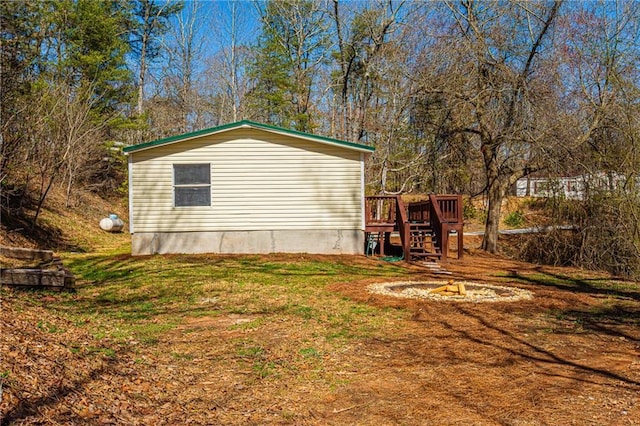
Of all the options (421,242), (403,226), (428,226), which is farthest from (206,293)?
(428,226)

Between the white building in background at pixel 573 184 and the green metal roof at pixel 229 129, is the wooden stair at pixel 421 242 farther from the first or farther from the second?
the white building in background at pixel 573 184

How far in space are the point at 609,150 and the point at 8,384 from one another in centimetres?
1392

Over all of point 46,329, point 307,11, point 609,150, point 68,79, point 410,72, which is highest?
point 307,11

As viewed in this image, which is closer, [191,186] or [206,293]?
[206,293]

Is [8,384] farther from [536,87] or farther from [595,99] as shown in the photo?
[595,99]

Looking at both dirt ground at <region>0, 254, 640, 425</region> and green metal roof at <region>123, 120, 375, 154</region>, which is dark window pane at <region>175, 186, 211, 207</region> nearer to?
green metal roof at <region>123, 120, 375, 154</region>

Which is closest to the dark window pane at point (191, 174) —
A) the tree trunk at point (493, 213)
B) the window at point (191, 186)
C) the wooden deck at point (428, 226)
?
the window at point (191, 186)

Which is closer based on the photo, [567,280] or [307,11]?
[567,280]

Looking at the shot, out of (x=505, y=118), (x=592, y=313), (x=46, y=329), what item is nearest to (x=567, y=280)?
(x=592, y=313)

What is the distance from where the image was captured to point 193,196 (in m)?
13.8

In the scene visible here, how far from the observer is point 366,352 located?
17.8ft

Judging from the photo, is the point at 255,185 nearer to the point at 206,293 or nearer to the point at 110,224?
the point at 206,293

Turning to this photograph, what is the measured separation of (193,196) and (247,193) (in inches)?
55.1

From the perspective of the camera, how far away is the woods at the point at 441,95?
516 inches
